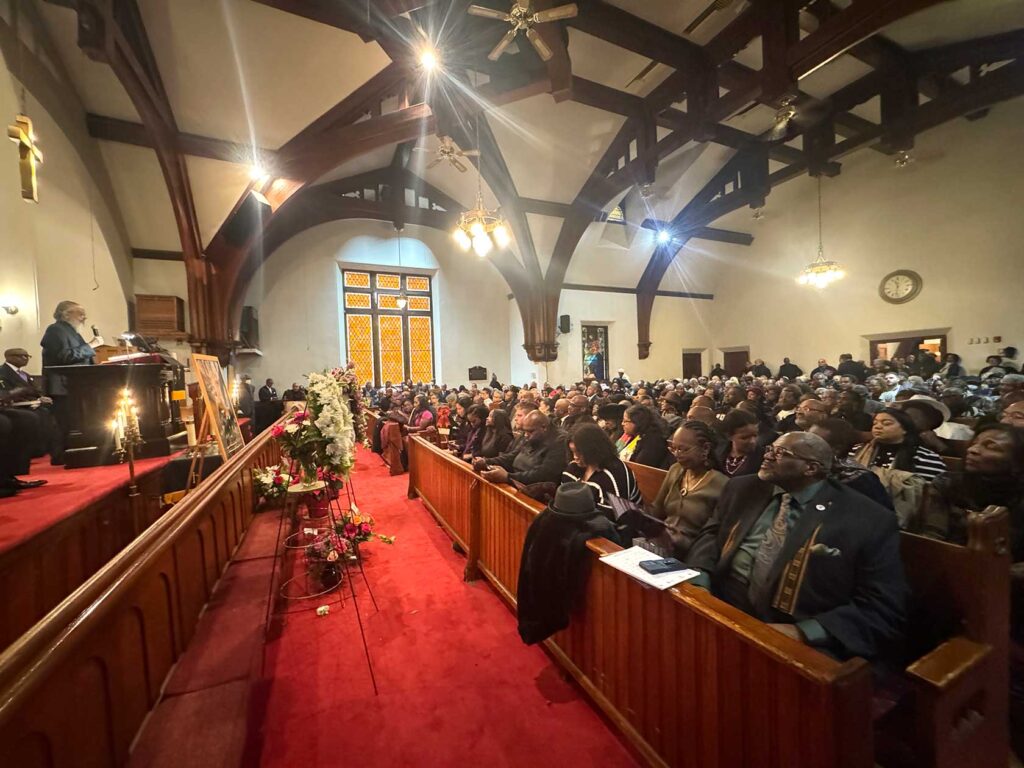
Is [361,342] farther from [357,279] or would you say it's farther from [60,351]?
[60,351]

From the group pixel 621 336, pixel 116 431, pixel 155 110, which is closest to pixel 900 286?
pixel 621 336

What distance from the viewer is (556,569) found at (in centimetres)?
188

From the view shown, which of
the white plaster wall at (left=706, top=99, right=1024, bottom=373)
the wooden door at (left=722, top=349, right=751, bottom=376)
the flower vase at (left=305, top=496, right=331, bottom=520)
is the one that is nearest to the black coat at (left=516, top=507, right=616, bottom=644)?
the flower vase at (left=305, top=496, right=331, bottom=520)

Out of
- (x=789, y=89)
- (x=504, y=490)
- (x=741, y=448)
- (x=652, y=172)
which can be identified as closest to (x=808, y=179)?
(x=652, y=172)

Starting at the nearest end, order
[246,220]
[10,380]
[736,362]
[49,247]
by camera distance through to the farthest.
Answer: [10,380] → [49,247] → [246,220] → [736,362]

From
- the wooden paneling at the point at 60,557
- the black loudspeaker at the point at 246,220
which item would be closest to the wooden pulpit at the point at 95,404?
the wooden paneling at the point at 60,557

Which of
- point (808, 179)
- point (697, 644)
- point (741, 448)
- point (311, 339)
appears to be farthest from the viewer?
point (808, 179)

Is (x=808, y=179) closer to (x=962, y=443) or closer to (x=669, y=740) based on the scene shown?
(x=962, y=443)

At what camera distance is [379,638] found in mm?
2412

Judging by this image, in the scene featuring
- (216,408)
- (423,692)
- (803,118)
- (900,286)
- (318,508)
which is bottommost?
(423,692)

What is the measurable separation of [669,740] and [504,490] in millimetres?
1446

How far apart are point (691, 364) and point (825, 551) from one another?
16.0m

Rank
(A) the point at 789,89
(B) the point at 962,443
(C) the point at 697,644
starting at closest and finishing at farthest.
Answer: (C) the point at 697,644 < (B) the point at 962,443 < (A) the point at 789,89

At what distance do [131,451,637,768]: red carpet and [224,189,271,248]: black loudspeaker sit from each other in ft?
21.2
